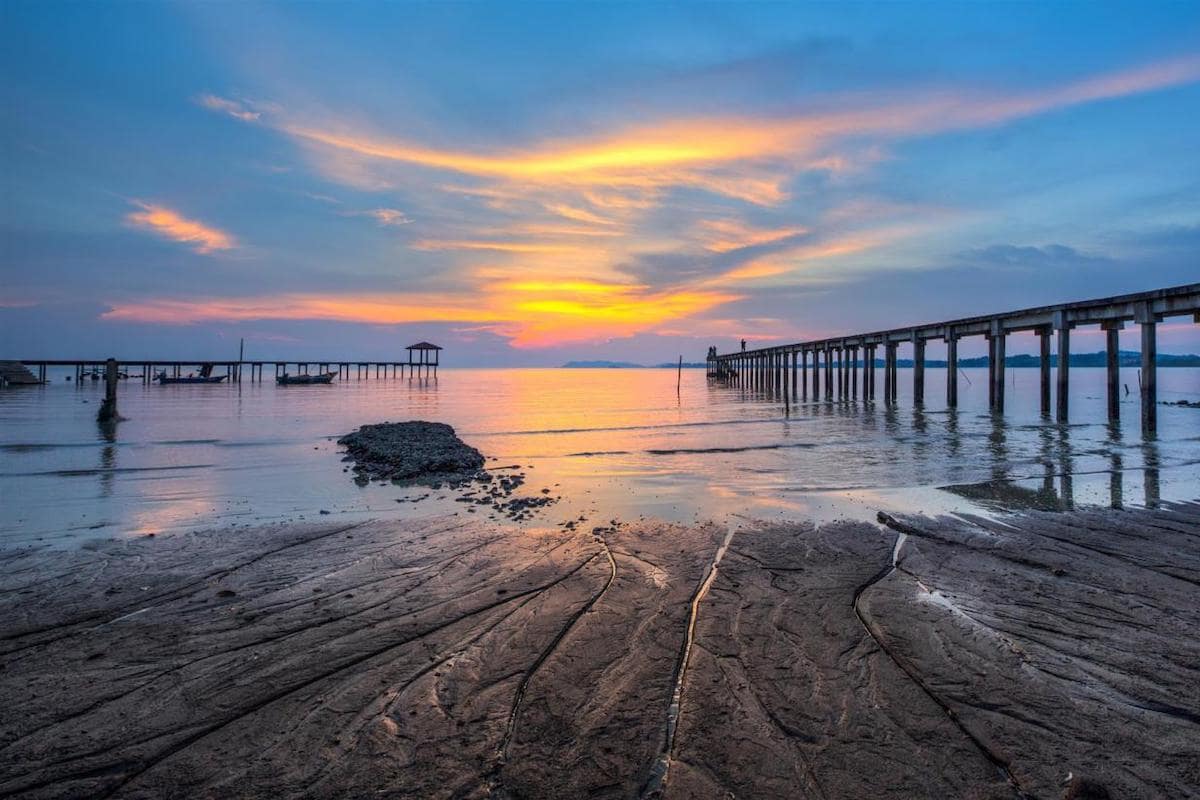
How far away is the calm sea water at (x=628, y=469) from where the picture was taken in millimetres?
10320

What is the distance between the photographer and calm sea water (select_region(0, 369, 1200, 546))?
1032 cm

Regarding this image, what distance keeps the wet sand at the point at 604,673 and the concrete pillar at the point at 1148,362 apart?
18.8 metres

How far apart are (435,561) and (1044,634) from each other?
619 centimetres

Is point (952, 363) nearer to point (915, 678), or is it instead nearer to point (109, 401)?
point (915, 678)

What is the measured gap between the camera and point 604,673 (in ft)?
14.0

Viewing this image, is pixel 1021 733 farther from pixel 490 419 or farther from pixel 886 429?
pixel 490 419

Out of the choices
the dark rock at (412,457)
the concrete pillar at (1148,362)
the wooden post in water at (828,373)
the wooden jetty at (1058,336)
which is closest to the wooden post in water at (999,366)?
the wooden jetty at (1058,336)

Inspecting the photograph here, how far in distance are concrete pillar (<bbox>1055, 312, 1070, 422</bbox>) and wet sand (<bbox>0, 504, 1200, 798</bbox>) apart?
21.6m

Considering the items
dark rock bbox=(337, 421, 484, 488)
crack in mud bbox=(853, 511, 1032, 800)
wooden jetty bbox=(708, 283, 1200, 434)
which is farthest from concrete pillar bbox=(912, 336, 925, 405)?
crack in mud bbox=(853, 511, 1032, 800)

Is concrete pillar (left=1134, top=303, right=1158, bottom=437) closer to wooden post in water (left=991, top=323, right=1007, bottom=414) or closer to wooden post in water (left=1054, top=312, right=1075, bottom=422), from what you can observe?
wooden post in water (left=1054, top=312, right=1075, bottom=422)

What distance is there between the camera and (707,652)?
4.58 m

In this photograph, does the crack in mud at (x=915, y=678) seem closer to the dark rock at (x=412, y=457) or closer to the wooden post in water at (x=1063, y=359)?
the dark rock at (x=412, y=457)

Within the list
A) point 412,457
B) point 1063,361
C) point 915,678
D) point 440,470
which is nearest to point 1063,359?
point 1063,361


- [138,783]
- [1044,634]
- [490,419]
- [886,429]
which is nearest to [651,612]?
[1044,634]
